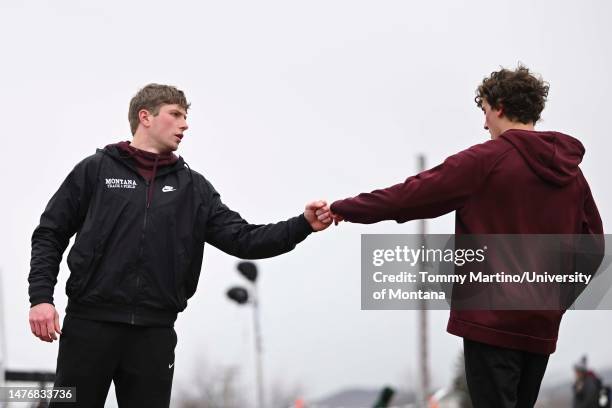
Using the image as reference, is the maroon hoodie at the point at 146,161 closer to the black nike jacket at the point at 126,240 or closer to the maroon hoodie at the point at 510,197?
the black nike jacket at the point at 126,240

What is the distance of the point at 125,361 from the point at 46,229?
79cm

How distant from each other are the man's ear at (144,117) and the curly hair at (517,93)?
177 cm

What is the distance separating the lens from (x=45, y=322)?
526 centimetres

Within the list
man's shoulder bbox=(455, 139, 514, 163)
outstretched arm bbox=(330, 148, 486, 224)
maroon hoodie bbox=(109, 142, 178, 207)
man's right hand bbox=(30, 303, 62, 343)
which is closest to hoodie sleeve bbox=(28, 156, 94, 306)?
man's right hand bbox=(30, 303, 62, 343)

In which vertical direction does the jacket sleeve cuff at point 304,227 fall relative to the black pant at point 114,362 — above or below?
above

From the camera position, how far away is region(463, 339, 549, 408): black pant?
5016mm

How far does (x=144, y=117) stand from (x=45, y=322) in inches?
47.6

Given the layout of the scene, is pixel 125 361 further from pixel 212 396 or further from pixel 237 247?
pixel 212 396

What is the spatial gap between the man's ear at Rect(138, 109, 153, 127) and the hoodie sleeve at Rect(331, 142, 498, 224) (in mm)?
1194

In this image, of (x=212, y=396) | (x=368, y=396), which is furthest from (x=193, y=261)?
(x=368, y=396)

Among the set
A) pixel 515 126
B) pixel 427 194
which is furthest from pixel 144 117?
pixel 515 126

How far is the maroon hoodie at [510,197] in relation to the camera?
502 centimetres

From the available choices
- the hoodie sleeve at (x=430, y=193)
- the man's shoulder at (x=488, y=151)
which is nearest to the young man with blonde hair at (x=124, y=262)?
the hoodie sleeve at (x=430, y=193)

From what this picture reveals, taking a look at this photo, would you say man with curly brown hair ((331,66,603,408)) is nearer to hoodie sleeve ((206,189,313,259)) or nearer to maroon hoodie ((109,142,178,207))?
hoodie sleeve ((206,189,313,259))
